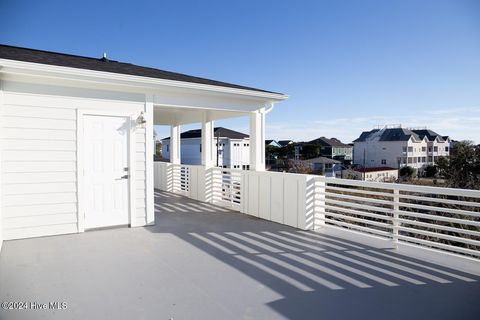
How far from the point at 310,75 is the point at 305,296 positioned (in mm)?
15115

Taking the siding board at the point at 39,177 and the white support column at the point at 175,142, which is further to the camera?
the white support column at the point at 175,142

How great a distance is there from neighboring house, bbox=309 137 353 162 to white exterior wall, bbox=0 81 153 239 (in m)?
45.7

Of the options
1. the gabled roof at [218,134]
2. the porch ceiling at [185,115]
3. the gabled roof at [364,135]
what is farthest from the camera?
the gabled roof at [364,135]

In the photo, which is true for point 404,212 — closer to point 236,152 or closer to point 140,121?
point 140,121

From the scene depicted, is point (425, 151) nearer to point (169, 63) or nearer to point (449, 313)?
point (169, 63)

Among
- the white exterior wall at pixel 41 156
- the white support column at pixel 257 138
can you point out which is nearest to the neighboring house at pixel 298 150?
the white support column at pixel 257 138

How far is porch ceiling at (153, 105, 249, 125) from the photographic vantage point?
772 centimetres

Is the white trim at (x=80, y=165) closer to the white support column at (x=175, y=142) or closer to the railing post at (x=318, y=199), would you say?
the railing post at (x=318, y=199)

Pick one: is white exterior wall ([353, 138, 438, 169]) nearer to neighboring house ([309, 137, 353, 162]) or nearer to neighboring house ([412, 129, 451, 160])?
neighboring house ([412, 129, 451, 160])

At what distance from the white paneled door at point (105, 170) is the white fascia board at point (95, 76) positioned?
2.03 ft

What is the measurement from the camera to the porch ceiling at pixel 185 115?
772cm

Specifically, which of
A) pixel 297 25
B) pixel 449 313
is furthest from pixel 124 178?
pixel 297 25

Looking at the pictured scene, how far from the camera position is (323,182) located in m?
5.33

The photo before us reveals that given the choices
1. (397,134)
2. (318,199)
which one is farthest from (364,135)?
(318,199)
